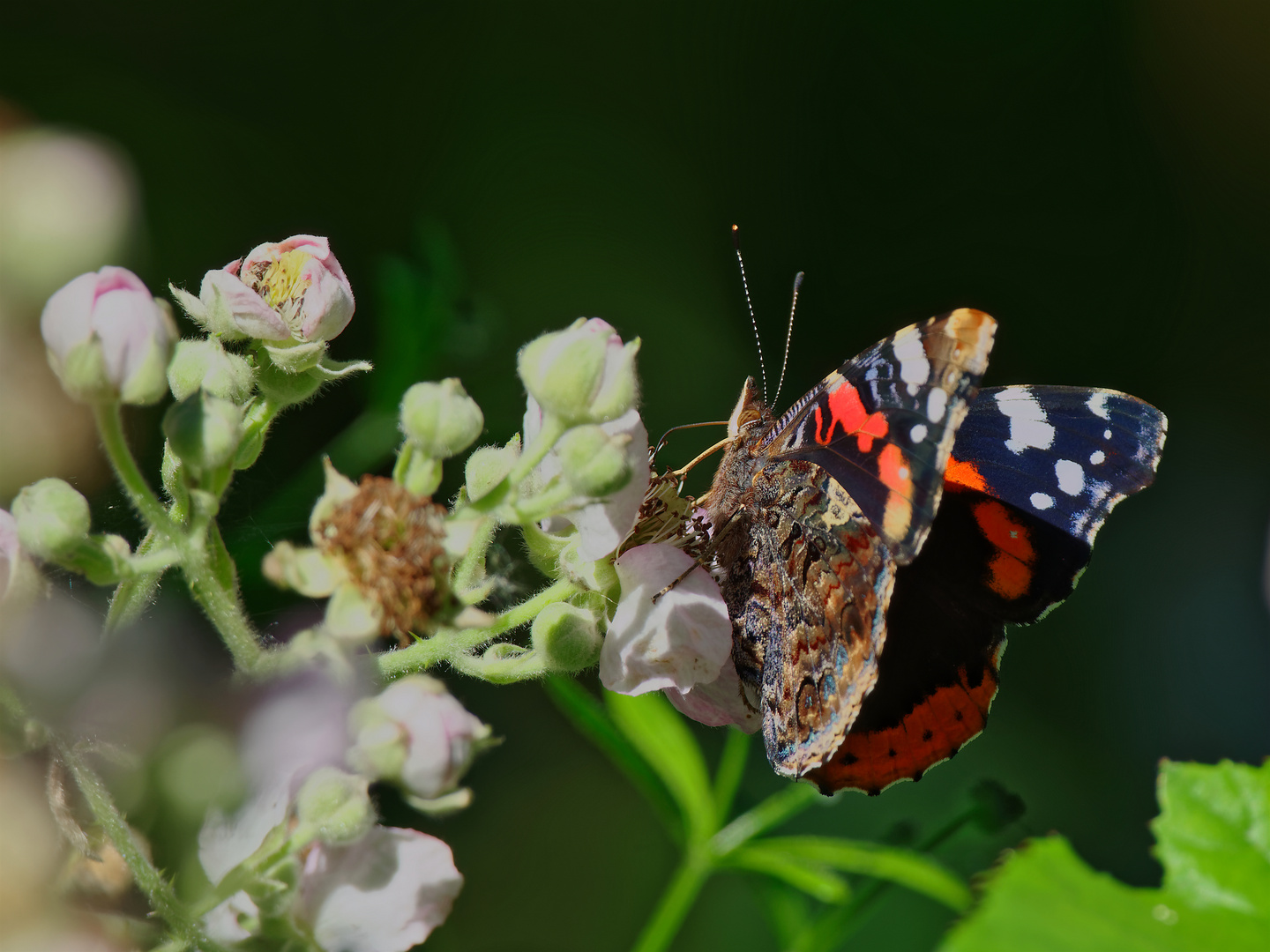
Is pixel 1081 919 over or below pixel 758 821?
over

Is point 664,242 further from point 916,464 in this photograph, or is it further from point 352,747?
point 352,747

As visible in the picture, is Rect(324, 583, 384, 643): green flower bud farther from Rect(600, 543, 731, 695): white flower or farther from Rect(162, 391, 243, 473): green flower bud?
Rect(600, 543, 731, 695): white flower

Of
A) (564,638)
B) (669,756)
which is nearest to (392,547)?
(564,638)

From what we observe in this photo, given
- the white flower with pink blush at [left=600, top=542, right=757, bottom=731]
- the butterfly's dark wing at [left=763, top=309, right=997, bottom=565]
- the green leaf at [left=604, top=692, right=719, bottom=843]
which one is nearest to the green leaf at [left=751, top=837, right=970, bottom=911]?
the green leaf at [left=604, top=692, right=719, bottom=843]

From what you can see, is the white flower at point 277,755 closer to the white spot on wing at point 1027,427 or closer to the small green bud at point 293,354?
the small green bud at point 293,354

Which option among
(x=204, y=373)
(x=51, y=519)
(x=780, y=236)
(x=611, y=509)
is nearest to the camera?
(x=51, y=519)

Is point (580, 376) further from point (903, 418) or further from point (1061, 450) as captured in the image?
point (1061, 450)

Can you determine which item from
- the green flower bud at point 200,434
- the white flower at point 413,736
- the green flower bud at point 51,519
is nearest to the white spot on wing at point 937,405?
the white flower at point 413,736
